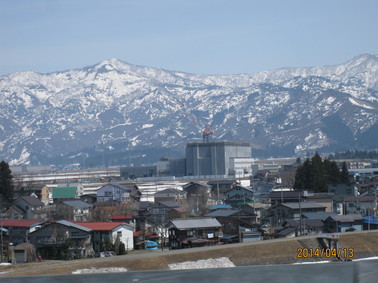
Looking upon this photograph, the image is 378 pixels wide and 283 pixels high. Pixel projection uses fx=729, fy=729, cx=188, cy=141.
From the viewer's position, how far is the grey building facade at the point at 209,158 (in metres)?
84.3

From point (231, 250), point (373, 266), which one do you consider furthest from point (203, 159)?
point (373, 266)

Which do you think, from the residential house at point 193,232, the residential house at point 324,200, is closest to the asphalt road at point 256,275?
the residential house at point 193,232

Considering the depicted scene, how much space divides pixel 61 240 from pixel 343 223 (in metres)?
11.8

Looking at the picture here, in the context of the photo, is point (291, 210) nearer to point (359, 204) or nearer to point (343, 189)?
point (359, 204)

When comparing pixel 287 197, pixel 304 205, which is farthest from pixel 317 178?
pixel 304 205

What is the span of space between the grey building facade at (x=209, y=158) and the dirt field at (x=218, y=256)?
193 ft

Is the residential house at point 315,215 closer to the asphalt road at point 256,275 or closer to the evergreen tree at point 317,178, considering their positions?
the evergreen tree at point 317,178

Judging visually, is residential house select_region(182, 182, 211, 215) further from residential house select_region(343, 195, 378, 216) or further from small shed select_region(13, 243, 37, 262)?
small shed select_region(13, 243, 37, 262)

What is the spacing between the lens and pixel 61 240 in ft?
78.5

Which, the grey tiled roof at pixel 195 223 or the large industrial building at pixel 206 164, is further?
the large industrial building at pixel 206 164

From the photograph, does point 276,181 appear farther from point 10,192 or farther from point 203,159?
point 10,192

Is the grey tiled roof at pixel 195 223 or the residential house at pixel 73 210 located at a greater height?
the grey tiled roof at pixel 195 223

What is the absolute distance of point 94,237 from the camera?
25203mm

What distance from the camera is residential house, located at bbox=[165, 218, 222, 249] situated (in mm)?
25234
